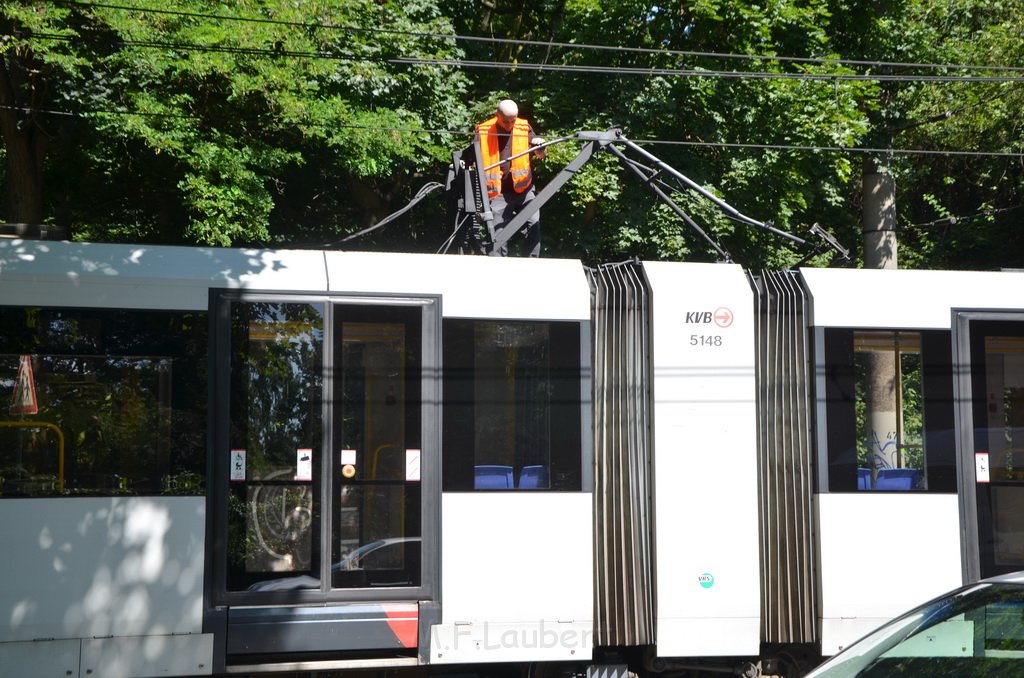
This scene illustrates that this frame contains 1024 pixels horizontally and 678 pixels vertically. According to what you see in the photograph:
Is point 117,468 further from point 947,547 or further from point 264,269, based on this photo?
point 947,547

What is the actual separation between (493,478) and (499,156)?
3687mm

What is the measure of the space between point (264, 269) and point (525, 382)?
2.18m

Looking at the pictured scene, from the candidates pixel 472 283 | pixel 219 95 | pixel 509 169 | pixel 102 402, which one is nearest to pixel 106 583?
pixel 102 402

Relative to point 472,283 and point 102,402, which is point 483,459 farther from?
point 102,402

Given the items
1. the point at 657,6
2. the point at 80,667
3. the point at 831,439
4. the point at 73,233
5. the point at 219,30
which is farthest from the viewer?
the point at 73,233

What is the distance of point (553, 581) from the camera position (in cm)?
791

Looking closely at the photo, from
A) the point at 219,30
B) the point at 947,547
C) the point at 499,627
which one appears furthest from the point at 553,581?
the point at 219,30

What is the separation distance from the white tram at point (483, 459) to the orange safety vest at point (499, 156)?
1.75 meters

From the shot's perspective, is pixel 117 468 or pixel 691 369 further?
pixel 691 369

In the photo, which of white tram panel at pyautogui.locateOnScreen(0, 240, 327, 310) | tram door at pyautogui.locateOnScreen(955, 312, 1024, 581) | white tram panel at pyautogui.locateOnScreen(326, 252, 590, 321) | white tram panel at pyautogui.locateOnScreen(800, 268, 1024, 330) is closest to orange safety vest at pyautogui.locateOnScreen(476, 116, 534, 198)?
white tram panel at pyautogui.locateOnScreen(326, 252, 590, 321)

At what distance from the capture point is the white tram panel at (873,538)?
820cm

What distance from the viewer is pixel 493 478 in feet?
26.0

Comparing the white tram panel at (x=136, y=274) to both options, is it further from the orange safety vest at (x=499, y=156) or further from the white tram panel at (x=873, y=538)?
the white tram panel at (x=873, y=538)

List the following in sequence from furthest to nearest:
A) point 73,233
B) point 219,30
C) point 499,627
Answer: point 73,233, point 219,30, point 499,627
